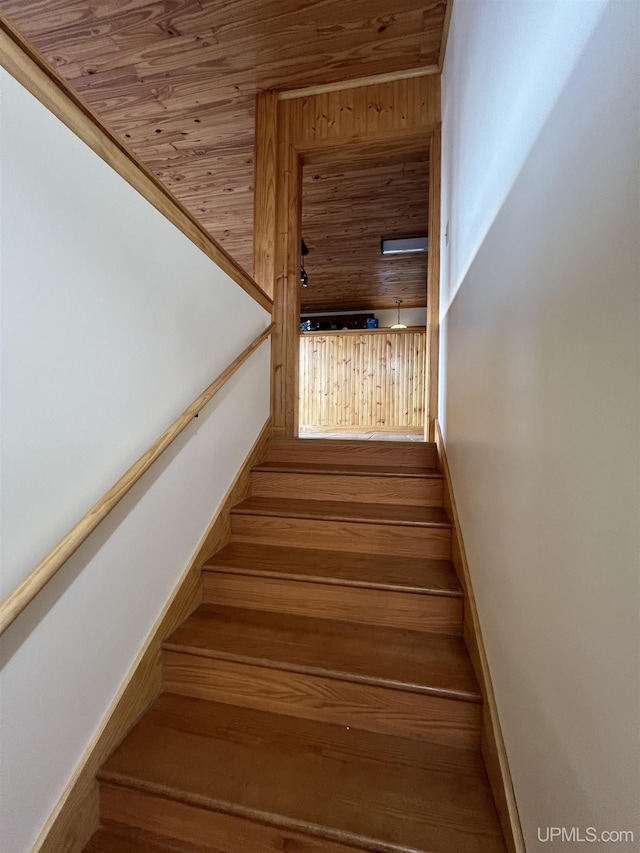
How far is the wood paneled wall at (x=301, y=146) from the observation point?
2457mm

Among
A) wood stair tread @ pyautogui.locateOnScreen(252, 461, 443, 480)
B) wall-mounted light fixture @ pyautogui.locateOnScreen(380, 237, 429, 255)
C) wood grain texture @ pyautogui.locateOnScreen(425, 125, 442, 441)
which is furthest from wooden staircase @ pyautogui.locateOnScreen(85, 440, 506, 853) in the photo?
wall-mounted light fixture @ pyautogui.locateOnScreen(380, 237, 429, 255)

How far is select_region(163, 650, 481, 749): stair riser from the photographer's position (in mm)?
1079

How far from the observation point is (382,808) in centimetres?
90

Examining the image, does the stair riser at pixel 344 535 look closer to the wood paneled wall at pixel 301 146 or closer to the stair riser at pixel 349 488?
the stair riser at pixel 349 488

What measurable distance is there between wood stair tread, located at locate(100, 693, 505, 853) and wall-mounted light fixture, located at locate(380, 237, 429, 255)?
463cm

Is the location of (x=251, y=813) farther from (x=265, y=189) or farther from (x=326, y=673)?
(x=265, y=189)

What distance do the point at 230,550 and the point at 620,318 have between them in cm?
164

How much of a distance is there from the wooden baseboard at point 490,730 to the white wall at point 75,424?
106cm

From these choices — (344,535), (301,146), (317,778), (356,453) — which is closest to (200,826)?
(317,778)

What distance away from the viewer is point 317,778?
3.19 feet

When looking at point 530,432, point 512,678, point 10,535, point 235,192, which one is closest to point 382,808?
point 512,678

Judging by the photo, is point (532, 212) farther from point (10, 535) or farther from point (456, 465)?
point (10, 535)

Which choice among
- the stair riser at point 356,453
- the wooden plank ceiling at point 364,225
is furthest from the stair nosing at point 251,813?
the wooden plank ceiling at point 364,225

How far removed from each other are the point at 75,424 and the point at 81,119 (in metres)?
0.81
